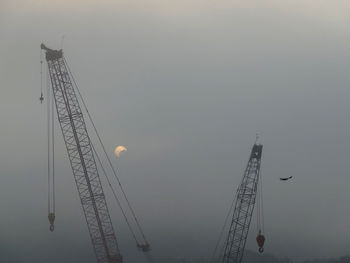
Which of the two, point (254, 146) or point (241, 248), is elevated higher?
point (254, 146)

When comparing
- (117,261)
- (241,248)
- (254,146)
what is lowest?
(117,261)

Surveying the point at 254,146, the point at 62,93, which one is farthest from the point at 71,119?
the point at 254,146

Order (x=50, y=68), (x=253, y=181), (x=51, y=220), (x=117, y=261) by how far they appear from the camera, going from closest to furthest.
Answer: (x=51, y=220) → (x=50, y=68) → (x=117, y=261) → (x=253, y=181)

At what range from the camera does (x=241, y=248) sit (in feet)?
502

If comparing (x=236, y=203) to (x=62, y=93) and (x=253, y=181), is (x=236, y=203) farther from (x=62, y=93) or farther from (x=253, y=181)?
(x=62, y=93)

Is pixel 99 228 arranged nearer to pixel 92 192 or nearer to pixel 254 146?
pixel 92 192

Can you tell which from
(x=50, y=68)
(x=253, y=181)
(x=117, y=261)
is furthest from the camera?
(x=253, y=181)

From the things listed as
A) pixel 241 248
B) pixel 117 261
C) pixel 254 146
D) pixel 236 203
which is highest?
pixel 254 146

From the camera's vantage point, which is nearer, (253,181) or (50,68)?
(50,68)

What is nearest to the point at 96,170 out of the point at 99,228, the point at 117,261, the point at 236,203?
the point at 99,228

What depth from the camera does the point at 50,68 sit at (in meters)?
127

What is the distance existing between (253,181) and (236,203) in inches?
302

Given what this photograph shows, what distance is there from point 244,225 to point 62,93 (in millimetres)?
58143

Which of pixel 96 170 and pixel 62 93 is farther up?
pixel 62 93
